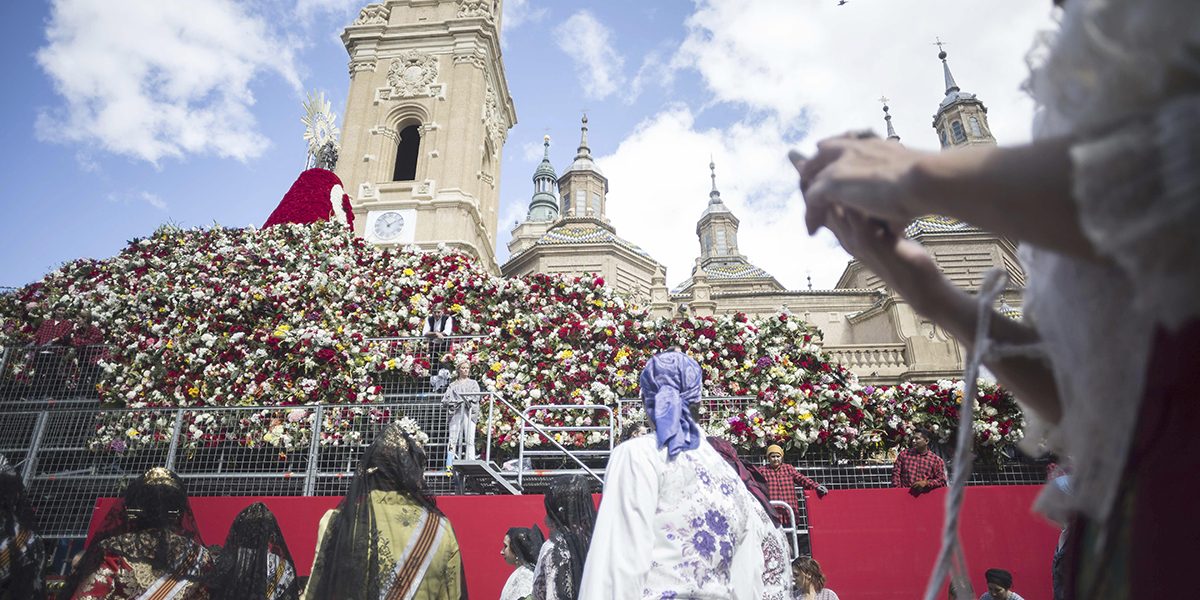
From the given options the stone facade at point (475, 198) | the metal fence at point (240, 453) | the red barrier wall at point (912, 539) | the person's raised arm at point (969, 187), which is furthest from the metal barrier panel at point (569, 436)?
the stone facade at point (475, 198)

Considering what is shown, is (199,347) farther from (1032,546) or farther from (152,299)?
(1032,546)

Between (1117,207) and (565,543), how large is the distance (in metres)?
3.70

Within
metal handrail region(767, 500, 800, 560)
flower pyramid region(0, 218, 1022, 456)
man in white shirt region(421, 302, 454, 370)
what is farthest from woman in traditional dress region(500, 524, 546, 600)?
man in white shirt region(421, 302, 454, 370)

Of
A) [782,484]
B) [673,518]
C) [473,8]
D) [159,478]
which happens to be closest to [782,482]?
[782,484]

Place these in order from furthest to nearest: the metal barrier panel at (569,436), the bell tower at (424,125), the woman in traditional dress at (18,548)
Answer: the bell tower at (424,125)
the metal barrier panel at (569,436)
the woman in traditional dress at (18,548)

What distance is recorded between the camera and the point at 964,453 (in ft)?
3.93

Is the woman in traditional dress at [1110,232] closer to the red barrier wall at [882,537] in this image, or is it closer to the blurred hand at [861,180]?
the blurred hand at [861,180]

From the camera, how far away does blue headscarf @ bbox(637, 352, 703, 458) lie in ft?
Answer: 8.29

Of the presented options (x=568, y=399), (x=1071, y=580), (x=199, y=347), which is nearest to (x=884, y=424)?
(x=568, y=399)

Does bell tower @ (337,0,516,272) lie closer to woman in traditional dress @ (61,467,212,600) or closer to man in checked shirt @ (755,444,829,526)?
man in checked shirt @ (755,444,829,526)

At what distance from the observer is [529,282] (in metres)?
12.1

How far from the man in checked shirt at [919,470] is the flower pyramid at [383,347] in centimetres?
145

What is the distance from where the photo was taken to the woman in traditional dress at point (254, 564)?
12.1 ft

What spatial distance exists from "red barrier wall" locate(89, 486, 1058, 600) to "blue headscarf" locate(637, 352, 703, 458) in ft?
17.0
